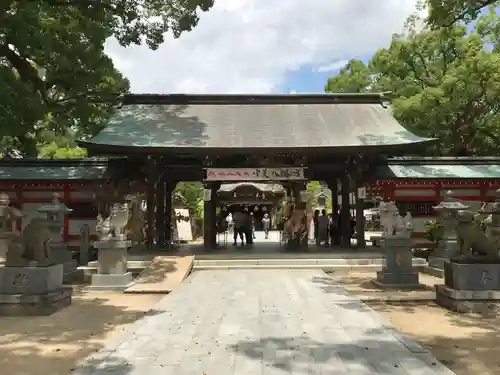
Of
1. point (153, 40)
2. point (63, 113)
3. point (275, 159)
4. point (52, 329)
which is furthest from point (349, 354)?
point (63, 113)

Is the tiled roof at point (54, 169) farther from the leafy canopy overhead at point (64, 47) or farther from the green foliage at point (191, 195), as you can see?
the green foliage at point (191, 195)

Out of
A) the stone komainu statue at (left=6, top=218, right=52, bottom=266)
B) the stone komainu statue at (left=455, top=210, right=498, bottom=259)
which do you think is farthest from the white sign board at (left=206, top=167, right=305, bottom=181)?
the stone komainu statue at (left=6, top=218, right=52, bottom=266)

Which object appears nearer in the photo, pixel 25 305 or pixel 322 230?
pixel 25 305

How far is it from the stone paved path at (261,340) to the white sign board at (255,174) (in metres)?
6.85

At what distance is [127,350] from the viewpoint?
6.26 meters

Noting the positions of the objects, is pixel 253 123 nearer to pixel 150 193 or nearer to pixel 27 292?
pixel 150 193

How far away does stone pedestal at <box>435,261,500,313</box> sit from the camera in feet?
29.4

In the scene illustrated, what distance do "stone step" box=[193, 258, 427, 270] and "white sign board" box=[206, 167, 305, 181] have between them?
3.06 metres

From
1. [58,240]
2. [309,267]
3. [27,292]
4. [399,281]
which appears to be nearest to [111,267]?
[58,240]

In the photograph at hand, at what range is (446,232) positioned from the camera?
1563 cm

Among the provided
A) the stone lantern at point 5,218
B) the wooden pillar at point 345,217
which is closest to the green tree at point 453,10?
the wooden pillar at point 345,217

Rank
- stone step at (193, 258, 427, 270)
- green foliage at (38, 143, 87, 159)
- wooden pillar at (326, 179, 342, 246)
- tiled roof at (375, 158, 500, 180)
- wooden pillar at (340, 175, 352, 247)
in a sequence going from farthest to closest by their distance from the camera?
green foliage at (38, 143, 87, 159) < wooden pillar at (326, 179, 342, 246) < wooden pillar at (340, 175, 352, 247) < tiled roof at (375, 158, 500, 180) < stone step at (193, 258, 427, 270)

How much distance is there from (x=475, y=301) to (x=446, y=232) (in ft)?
23.0

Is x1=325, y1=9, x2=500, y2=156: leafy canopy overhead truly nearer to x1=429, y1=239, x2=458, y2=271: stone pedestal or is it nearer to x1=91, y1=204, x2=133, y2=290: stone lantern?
x1=429, y1=239, x2=458, y2=271: stone pedestal
